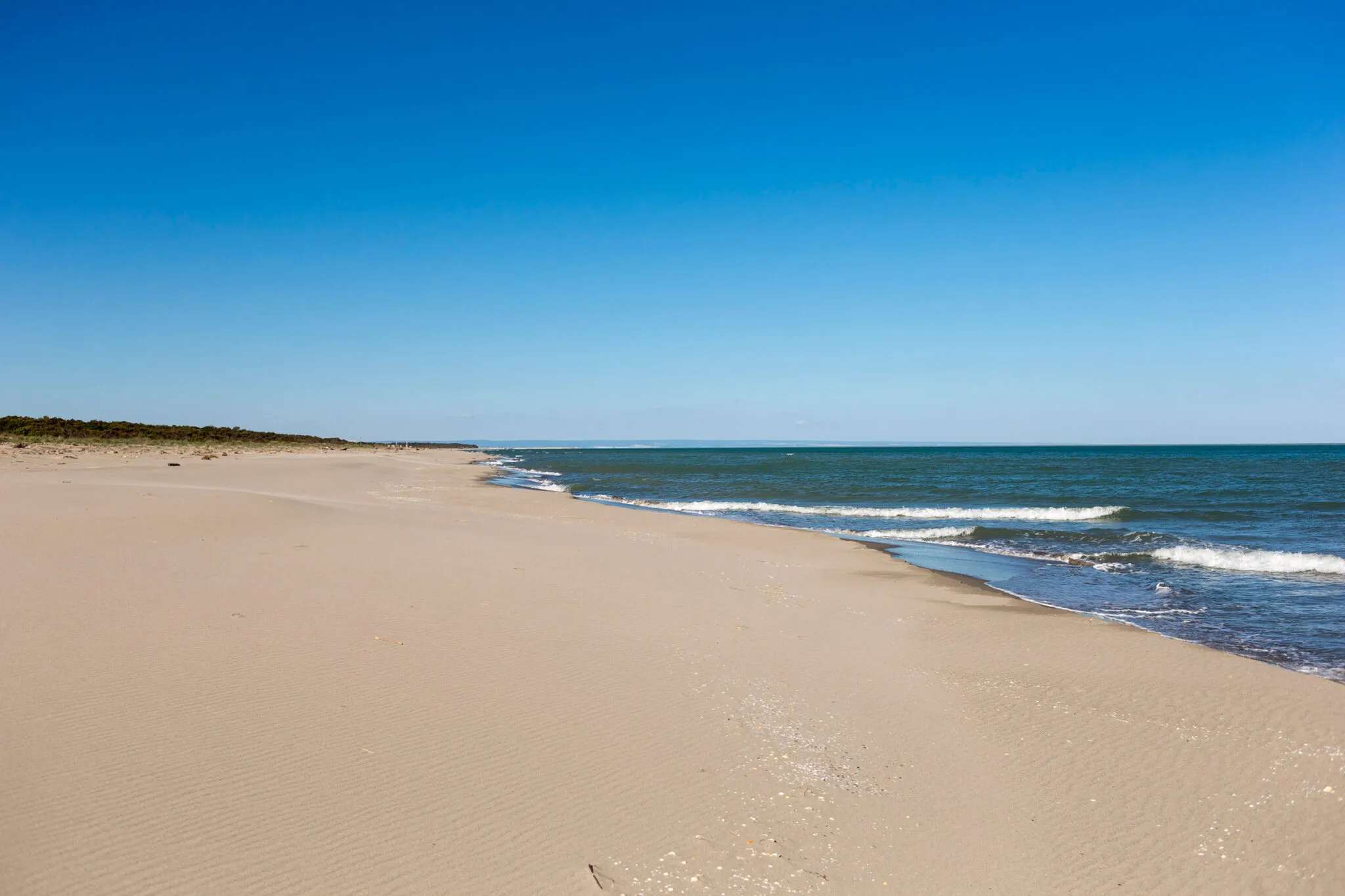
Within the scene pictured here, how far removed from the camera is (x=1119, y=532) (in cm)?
1969

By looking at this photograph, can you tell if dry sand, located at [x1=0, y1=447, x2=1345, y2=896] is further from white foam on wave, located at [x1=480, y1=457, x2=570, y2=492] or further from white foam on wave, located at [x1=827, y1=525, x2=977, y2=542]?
white foam on wave, located at [x1=480, y1=457, x2=570, y2=492]

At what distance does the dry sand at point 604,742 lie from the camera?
138 inches

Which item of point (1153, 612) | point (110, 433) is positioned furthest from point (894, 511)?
point (110, 433)

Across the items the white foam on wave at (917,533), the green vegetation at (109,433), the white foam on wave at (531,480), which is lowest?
the white foam on wave at (917,533)

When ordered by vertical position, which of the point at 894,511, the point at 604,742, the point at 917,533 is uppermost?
the point at 604,742

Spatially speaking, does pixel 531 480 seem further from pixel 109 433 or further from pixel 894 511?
Answer: pixel 109 433

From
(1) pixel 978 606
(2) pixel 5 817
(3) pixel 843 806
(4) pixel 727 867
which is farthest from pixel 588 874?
(1) pixel 978 606

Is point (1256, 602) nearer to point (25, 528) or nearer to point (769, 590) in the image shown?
point (769, 590)

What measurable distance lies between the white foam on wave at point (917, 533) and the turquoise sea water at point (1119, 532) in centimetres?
8

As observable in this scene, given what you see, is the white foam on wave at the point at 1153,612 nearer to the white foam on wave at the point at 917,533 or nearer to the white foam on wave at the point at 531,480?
the white foam on wave at the point at 917,533

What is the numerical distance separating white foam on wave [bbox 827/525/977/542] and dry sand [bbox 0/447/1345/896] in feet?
32.2

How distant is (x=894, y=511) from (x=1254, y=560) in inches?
458

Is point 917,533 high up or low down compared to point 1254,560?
down

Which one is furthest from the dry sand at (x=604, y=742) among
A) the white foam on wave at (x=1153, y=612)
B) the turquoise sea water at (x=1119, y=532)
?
the turquoise sea water at (x=1119, y=532)
